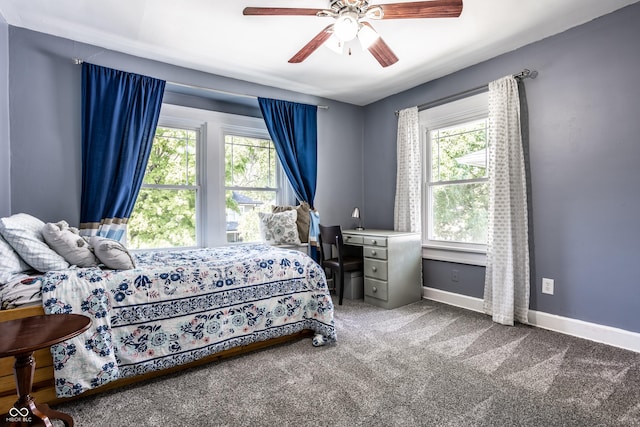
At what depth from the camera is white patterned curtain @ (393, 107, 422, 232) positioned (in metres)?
3.79

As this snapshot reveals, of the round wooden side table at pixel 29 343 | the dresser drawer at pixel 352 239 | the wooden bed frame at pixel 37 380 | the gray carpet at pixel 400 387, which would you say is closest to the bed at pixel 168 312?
the wooden bed frame at pixel 37 380

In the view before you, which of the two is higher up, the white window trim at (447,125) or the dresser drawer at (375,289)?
the white window trim at (447,125)

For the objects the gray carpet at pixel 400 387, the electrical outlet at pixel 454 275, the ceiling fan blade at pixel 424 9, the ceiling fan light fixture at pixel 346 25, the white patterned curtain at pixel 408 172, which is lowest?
the gray carpet at pixel 400 387

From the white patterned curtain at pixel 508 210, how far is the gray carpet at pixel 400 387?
327 mm

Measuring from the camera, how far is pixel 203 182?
346cm

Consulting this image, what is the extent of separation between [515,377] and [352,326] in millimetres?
1276

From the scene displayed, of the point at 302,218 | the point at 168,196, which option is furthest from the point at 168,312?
the point at 302,218

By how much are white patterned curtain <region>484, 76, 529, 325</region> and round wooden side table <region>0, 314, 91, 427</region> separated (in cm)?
303

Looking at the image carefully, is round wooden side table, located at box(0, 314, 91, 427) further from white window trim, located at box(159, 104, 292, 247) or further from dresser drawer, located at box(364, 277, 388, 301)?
dresser drawer, located at box(364, 277, 388, 301)

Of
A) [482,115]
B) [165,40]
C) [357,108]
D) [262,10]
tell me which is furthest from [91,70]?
[482,115]

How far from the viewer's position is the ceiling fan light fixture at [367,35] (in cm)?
214

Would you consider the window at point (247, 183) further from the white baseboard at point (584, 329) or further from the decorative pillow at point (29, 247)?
the white baseboard at point (584, 329)

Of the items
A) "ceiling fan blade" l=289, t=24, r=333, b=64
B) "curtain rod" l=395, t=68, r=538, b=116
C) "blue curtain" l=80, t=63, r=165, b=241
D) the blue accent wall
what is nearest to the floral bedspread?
"blue curtain" l=80, t=63, r=165, b=241

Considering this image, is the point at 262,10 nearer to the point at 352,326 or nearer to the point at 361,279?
the point at 352,326
